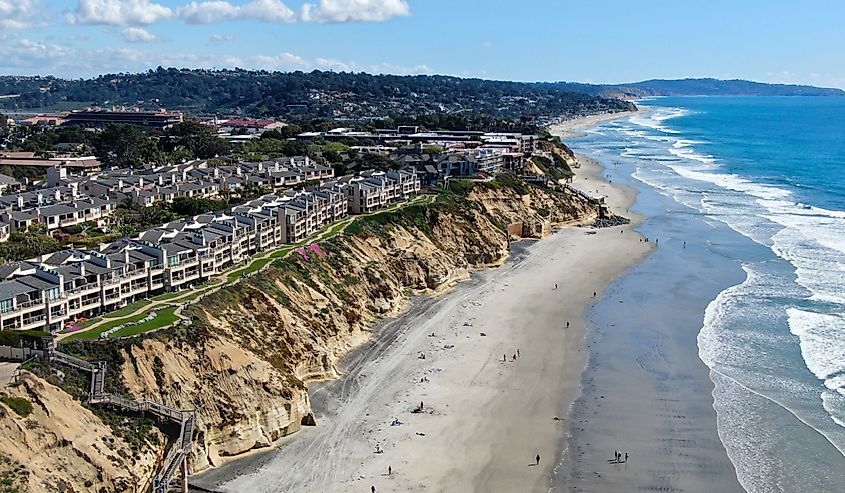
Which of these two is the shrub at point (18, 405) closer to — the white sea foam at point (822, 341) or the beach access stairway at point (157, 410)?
the beach access stairway at point (157, 410)

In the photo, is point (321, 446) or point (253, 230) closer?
point (321, 446)

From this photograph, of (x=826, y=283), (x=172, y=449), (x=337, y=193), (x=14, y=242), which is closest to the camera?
(x=172, y=449)

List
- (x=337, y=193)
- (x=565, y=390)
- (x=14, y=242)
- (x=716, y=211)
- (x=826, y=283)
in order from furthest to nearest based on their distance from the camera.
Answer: (x=716, y=211)
(x=337, y=193)
(x=826, y=283)
(x=14, y=242)
(x=565, y=390)

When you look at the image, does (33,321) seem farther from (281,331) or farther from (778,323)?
(778,323)

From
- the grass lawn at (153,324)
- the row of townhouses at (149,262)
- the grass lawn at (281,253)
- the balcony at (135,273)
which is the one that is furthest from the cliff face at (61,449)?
the grass lawn at (281,253)

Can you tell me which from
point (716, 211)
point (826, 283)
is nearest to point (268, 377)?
point (826, 283)

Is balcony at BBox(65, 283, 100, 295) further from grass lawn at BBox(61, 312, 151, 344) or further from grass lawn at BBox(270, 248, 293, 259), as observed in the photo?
grass lawn at BBox(270, 248, 293, 259)

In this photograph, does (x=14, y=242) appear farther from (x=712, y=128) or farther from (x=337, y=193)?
(x=712, y=128)

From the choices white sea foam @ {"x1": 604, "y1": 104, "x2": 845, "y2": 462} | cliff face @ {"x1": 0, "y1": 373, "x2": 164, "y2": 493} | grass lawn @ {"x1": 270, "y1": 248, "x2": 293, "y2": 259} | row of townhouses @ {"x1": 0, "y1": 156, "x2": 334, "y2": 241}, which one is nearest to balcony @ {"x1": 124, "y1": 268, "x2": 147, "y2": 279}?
grass lawn @ {"x1": 270, "y1": 248, "x2": 293, "y2": 259}
